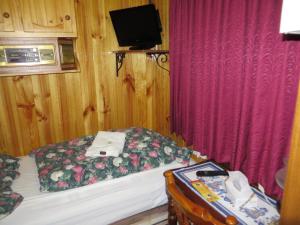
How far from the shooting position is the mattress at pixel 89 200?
1375 mm

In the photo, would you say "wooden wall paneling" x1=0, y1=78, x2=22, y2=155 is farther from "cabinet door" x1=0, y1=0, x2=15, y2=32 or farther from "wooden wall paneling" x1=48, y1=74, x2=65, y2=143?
"cabinet door" x1=0, y1=0, x2=15, y2=32

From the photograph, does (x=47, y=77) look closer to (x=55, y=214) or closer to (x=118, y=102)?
(x=118, y=102)

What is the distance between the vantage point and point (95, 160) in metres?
1.63

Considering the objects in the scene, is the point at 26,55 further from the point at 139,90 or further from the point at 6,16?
the point at 139,90

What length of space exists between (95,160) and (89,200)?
0.27m

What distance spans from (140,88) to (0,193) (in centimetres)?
154

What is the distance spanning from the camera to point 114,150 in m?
1.70

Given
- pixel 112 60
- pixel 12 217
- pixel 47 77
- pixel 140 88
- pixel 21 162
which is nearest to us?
pixel 12 217

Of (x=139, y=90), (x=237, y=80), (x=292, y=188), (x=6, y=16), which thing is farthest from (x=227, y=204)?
(x=6, y=16)

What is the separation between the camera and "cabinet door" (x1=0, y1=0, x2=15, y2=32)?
163 cm

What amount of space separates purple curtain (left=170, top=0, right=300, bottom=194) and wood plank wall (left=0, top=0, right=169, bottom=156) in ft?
1.49

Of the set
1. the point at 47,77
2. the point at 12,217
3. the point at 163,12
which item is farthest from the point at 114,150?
the point at 163,12

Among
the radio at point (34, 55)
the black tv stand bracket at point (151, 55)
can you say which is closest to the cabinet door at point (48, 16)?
the radio at point (34, 55)

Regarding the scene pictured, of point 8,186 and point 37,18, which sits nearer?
point 8,186
